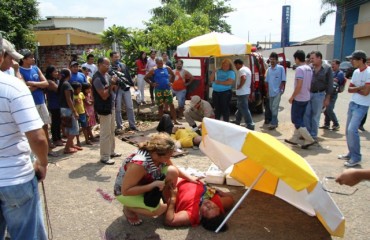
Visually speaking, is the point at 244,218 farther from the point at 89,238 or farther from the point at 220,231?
the point at 89,238

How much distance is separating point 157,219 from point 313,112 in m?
4.59

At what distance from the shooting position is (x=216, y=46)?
7.77 metres

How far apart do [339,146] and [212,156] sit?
381 cm

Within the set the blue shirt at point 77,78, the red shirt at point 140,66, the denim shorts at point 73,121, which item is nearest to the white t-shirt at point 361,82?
the denim shorts at point 73,121

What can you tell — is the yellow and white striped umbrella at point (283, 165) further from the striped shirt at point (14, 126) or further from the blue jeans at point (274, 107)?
the blue jeans at point (274, 107)

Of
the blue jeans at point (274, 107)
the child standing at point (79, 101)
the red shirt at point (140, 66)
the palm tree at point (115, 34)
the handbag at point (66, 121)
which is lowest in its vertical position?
the blue jeans at point (274, 107)

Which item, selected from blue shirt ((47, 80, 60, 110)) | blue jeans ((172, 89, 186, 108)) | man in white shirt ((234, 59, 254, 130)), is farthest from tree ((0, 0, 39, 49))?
man in white shirt ((234, 59, 254, 130))

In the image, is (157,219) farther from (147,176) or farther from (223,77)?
(223,77)

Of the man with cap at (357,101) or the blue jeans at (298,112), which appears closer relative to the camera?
the man with cap at (357,101)

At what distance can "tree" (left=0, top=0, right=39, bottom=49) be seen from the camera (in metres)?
16.2

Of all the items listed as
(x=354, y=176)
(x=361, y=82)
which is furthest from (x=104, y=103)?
(x=361, y=82)

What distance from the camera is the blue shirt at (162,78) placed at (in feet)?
27.9

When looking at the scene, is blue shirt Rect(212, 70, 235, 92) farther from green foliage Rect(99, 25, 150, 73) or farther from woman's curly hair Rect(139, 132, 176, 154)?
green foliage Rect(99, 25, 150, 73)

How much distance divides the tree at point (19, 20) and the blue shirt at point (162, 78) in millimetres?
10767
